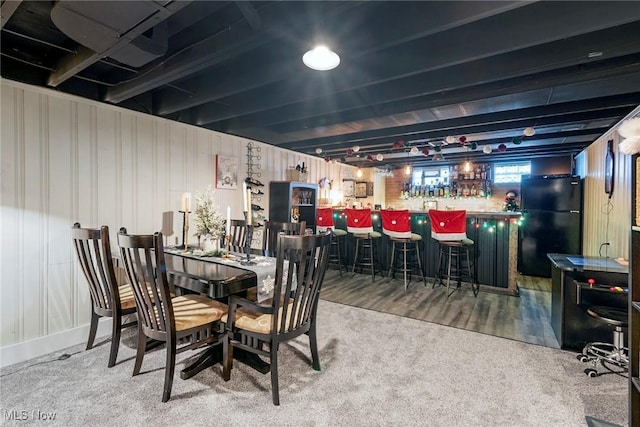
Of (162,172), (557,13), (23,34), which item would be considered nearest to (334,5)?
(557,13)

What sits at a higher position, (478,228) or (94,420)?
(478,228)

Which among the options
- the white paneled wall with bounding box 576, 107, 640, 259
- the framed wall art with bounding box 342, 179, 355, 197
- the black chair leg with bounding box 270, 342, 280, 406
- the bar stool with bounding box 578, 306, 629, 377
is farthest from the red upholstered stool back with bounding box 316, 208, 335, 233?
the white paneled wall with bounding box 576, 107, 640, 259

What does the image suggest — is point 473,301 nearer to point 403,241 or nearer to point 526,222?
point 403,241

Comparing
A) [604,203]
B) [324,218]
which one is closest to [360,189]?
[324,218]

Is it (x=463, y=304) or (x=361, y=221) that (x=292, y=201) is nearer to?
(x=361, y=221)

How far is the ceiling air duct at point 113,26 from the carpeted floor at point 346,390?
7.38 ft

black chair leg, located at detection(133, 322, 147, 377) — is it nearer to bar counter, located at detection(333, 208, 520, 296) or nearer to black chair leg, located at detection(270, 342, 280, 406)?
black chair leg, located at detection(270, 342, 280, 406)

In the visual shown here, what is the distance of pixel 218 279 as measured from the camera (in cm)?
187

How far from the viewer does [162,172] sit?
337cm

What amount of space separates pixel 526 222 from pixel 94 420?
6.46 m

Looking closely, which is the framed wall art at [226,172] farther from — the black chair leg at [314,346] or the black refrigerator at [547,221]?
the black refrigerator at [547,221]

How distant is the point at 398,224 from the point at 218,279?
10.5 ft

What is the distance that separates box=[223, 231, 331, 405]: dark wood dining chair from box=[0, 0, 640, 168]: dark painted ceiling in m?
1.32

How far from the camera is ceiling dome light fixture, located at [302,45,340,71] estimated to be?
1.89m
